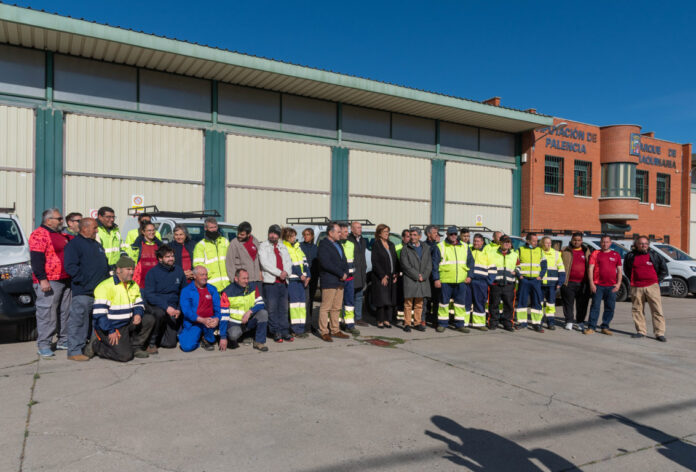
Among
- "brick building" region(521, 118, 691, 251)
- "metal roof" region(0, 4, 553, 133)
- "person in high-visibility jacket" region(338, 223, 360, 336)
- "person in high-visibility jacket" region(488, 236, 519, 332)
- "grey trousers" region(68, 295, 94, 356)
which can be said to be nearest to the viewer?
"grey trousers" region(68, 295, 94, 356)

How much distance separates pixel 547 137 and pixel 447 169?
20.5ft

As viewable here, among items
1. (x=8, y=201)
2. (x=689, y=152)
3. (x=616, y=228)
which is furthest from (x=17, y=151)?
(x=689, y=152)

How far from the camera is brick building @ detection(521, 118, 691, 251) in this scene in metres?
24.7

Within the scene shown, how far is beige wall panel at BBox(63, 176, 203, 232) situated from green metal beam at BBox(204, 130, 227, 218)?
28 cm

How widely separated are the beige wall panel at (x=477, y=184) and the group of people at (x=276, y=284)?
453 inches

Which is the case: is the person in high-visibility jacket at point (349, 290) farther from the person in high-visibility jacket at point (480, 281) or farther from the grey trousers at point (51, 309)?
the grey trousers at point (51, 309)

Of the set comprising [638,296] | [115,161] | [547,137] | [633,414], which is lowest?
[633,414]

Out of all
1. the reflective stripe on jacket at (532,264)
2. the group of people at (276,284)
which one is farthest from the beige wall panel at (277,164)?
the reflective stripe on jacket at (532,264)

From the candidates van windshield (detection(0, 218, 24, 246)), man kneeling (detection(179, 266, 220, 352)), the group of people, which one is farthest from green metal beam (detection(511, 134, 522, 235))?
van windshield (detection(0, 218, 24, 246))

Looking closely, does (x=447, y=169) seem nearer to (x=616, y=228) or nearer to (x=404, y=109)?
(x=404, y=109)

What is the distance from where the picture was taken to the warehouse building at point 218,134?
46.2 feet

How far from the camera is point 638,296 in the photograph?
9492 mm

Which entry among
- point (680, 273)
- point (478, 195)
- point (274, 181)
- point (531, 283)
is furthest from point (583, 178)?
point (531, 283)

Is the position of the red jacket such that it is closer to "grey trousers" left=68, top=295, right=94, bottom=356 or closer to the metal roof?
"grey trousers" left=68, top=295, right=94, bottom=356
